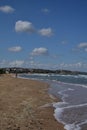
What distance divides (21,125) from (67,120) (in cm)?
348

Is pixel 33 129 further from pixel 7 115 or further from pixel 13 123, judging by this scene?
pixel 7 115

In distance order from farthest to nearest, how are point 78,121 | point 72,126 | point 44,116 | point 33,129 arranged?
point 44,116 → point 78,121 → point 72,126 → point 33,129

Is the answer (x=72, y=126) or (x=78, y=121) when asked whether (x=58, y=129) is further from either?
(x=78, y=121)

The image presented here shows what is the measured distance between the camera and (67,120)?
53.1ft

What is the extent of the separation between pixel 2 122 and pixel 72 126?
3.35 meters

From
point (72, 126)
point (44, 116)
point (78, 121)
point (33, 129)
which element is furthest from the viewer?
point (44, 116)

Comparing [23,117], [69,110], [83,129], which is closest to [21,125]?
[23,117]

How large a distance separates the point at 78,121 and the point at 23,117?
2.85 metres

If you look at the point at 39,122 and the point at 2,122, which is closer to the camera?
the point at 2,122

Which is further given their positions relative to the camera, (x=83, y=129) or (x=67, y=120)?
(x=67, y=120)

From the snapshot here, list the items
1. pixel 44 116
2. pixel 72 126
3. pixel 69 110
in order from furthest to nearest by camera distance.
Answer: pixel 69 110 < pixel 44 116 < pixel 72 126

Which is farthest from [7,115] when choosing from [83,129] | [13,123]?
[83,129]

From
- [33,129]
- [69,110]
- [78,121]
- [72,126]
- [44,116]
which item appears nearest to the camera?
[33,129]

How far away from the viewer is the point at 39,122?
1506 cm
